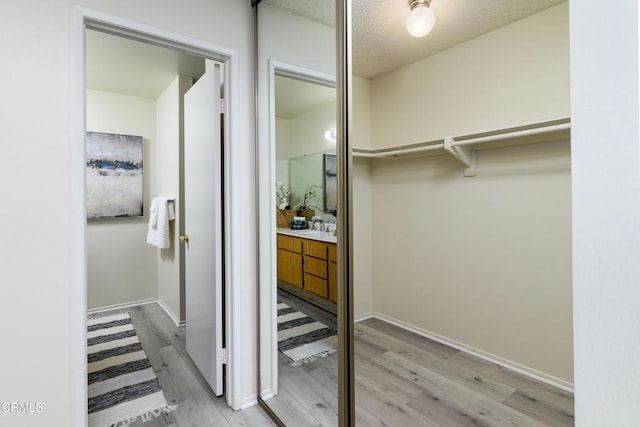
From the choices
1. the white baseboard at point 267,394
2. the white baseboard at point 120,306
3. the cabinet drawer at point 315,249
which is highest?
the cabinet drawer at point 315,249

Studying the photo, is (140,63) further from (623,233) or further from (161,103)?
(623,233)

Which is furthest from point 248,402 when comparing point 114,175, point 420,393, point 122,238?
point 114,175

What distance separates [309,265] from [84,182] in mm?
1120

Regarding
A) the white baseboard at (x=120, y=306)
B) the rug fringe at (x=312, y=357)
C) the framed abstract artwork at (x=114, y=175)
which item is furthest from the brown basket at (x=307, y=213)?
the white baseboard at (x=120, y=306)

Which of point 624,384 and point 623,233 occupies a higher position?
point 623,233

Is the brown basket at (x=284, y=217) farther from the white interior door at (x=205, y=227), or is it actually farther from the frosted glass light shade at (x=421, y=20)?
the frosted glass light shade at (x=421, y=20)

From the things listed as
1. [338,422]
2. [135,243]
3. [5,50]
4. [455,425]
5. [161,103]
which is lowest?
[455,425]

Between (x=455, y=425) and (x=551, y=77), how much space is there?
2185 millimetres

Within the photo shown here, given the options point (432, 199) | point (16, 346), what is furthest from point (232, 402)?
point (432, 199)

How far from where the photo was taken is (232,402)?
75.3 inches

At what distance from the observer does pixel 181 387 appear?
7.04 ft

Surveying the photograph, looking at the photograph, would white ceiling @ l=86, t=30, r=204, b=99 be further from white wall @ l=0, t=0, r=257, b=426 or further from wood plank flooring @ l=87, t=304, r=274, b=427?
wood plank flooring @ l=87, t=304, r=274, b=427

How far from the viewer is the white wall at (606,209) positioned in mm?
498

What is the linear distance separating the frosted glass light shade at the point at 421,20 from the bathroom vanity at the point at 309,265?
136cm
